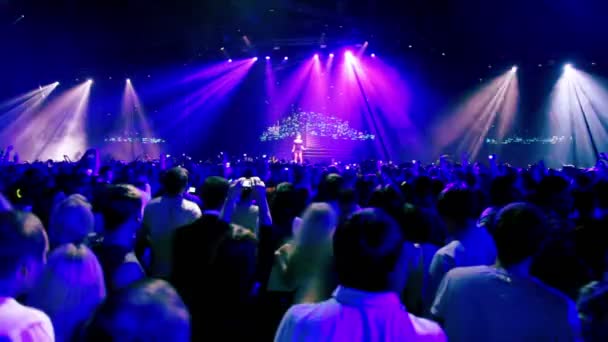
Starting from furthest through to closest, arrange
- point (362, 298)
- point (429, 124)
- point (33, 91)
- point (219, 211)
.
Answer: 1. point (429, 124)
2. point (33, 91)
3. point (219, 211)
4. point (362, 298)

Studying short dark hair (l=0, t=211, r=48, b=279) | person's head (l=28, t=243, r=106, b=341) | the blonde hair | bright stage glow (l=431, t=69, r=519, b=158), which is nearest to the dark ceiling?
bright stage glow (l=431, t=69, r=519, b=158)

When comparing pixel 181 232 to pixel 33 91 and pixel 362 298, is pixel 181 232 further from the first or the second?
pixel 33 91

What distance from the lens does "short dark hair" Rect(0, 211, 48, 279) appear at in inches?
61.5

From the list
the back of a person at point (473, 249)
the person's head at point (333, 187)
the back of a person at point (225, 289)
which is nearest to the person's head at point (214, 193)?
the person's head at point (333, 187)

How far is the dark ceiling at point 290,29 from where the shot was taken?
54.4 feet

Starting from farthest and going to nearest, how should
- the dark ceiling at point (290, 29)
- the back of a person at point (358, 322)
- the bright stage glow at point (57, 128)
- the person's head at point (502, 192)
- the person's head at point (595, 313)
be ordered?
the bright stage glow at point (57, 128), the dark ceiling at point (290, 29), the person's head at point (502, 192), the back of a person at point (358, 322), the person's head at point (595, 313)

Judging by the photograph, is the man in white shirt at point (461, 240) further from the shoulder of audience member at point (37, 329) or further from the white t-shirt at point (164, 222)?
the shoulder of audience member at point (37, 329)

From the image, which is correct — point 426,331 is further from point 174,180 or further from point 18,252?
point 174,180

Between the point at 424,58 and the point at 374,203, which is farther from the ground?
the point at 424,58

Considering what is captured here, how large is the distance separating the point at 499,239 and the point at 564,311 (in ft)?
1.22

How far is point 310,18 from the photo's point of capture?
61.2 feet

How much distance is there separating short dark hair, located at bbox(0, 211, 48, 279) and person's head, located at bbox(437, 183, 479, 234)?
7.35 feet

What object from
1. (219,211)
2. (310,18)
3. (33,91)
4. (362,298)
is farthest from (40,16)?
(362,298)

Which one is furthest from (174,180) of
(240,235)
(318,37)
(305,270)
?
(318,37)
